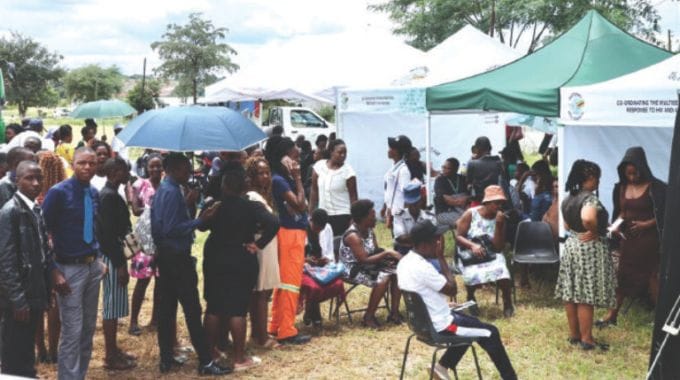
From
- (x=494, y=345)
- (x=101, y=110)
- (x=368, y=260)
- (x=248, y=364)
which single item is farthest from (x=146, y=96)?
(x=494, y=345)

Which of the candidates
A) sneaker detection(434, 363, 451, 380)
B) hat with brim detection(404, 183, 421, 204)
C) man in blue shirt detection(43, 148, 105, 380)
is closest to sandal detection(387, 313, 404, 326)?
hat with brim detection(404, 183, 421, 204)

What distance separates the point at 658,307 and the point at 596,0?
71.3ft

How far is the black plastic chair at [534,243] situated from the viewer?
26.7 ft

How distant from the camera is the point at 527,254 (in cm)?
821

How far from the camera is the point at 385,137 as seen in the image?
44.6 ft

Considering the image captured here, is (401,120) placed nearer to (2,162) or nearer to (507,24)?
(2,162)

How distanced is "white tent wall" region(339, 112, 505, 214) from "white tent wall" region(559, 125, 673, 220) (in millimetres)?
3305

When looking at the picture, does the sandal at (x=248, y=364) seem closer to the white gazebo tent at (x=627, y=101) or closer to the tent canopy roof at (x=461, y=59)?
the white gazebo tent at (x=627, y=101)

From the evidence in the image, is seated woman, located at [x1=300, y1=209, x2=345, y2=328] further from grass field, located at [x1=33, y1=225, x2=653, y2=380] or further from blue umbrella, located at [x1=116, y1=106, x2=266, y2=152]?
blue umbrella, located at [x1=116, y1=106, x2=266, y2=152]

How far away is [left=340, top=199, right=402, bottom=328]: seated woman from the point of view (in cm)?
702

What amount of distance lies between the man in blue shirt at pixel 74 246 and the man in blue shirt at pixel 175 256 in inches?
20.9

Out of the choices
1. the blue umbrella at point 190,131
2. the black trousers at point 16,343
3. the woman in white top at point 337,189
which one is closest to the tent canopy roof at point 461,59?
the woman in white top at point 337,189

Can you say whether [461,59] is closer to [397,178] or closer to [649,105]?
[397,178]

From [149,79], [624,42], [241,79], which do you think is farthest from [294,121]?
[149,79]
